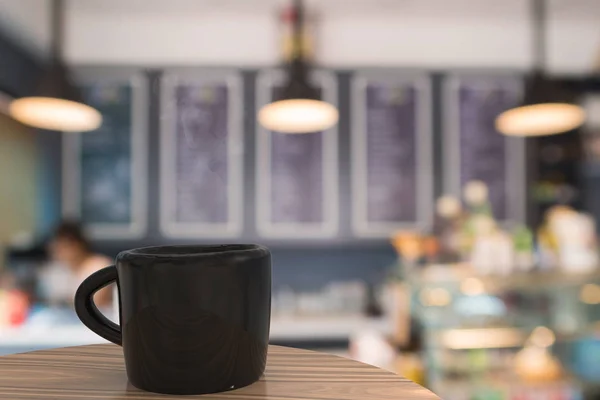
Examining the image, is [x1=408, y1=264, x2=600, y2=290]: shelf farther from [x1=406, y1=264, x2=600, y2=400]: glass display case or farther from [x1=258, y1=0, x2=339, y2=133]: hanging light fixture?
[x1=258, y1=0, x2=339, y2=133]: hanging light fixture

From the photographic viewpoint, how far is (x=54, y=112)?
2.10 meters

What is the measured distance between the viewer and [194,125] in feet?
10.8

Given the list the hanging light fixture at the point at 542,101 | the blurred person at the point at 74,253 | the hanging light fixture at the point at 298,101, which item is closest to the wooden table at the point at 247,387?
the hanging light fixture at the point at 298,101

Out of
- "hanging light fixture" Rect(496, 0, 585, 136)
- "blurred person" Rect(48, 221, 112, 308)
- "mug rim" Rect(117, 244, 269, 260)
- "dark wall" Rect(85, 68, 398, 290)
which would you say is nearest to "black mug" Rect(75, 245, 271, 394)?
"mug rim" Rect(117, 244, 269, 260)

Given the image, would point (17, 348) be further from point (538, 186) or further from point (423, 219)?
point (538, 186)

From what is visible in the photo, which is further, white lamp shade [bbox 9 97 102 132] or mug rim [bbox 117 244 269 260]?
white lamp shade [bbox 9 97 102 132]

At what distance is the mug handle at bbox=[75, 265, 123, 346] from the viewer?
370 mm

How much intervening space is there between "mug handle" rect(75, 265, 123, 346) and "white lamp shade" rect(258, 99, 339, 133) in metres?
1.56

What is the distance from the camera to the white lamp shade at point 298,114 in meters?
1.90

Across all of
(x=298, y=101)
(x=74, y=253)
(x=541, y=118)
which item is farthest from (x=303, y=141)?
(x=74, y=253)

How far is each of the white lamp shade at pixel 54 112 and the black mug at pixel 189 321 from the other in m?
1.84

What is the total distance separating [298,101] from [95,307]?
1.57 m

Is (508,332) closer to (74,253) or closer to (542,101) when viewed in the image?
(542,101)

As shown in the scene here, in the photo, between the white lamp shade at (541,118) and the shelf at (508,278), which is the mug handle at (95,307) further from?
the white lamp shade at (541,118)
